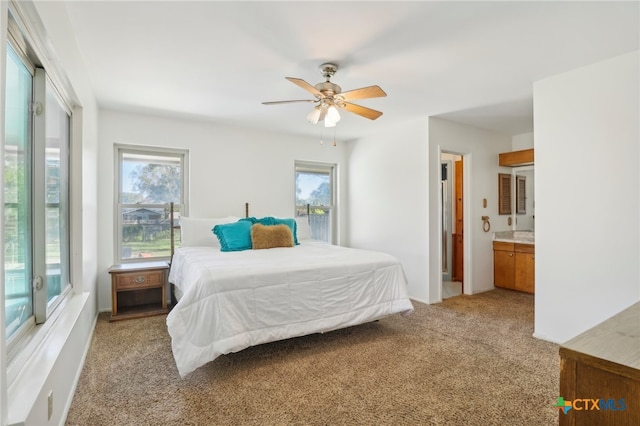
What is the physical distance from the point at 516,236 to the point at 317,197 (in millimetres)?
3044

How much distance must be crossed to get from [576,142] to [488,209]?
2126mm

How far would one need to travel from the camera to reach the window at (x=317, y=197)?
17.3ft

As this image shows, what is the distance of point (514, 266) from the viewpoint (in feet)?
15.2

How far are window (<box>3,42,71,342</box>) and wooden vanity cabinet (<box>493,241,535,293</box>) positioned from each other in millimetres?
5083

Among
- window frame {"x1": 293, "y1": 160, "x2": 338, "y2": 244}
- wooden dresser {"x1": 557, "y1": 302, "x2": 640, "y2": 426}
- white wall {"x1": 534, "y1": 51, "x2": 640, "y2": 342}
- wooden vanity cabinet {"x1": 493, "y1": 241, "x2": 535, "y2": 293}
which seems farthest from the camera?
window frame {"x1": 293, "y1": 160, "x2": 338, "y2": 244}

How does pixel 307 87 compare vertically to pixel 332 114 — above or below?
above

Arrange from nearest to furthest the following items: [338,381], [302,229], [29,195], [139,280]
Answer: [29,195] < [338,381] < [139,280] < [302,229]

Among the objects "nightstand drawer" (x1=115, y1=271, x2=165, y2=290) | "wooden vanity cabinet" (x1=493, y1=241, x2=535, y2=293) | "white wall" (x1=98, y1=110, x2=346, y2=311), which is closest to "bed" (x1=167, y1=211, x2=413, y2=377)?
"nightstand drawer" (x1=115, y1=271, x2=165, y2=290)

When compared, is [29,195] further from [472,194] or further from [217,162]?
[472,194]

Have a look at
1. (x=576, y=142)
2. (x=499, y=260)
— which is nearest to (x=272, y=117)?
(x=576, y=142)

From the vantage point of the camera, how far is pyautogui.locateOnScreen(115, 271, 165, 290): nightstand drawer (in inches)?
136

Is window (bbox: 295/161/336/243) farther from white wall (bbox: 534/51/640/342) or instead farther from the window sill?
the window sill

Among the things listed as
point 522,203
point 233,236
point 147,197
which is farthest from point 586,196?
point 147,197

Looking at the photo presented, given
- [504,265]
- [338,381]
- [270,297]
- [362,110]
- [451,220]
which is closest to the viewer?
[338,381]
